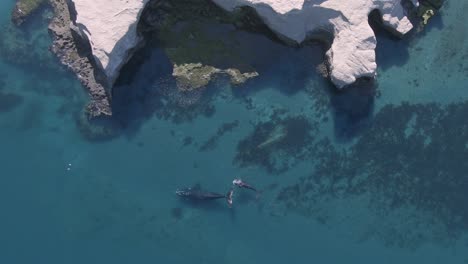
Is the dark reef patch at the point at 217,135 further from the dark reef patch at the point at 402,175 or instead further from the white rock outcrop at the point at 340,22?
the white rock outcrop at the point at 340,22

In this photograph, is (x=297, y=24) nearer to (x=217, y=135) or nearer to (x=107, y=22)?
(x=217, y=135)

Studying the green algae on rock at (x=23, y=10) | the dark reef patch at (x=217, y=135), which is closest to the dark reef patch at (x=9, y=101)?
the green algae on rock at (x=23, y=10)

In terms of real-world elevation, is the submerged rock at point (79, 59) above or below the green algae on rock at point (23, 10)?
below

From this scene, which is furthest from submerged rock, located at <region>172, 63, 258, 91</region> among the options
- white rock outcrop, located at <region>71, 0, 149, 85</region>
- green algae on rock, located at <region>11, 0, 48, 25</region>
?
green algae on rock, located at <region>11, 0, 48, 25</region>

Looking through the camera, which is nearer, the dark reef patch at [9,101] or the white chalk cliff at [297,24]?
the white chalk cliff at [297,24]

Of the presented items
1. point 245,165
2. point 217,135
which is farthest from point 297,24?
point 245,165
